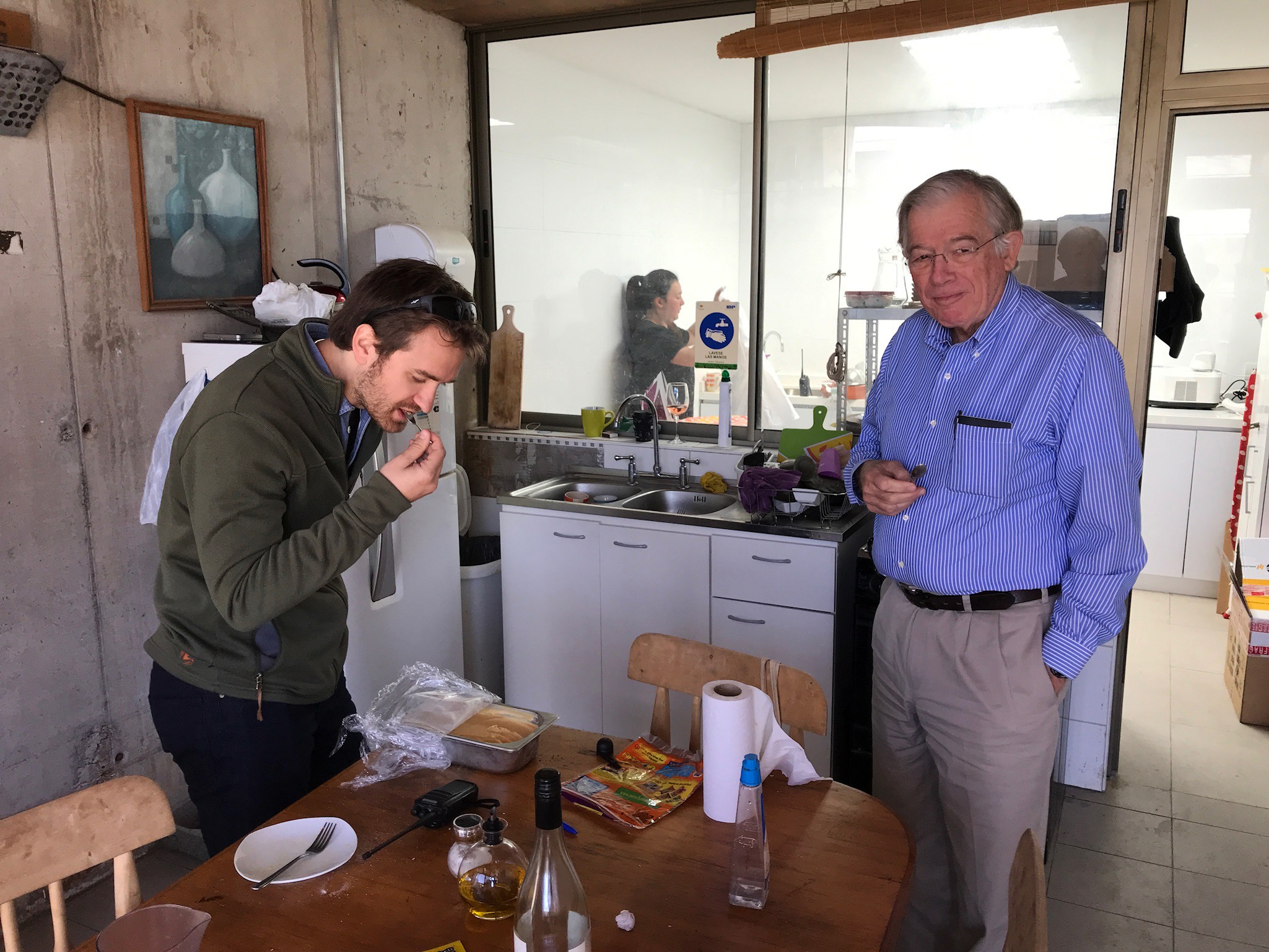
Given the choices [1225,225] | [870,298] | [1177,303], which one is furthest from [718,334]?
[1225,225]

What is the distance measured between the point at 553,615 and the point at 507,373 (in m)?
1.19

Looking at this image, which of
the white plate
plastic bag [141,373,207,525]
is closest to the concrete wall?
plastic bag [141,373,207,525]

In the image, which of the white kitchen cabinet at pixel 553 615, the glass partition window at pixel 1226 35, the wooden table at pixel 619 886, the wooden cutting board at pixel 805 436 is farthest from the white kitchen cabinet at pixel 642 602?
the glass partition window at pixel 1226 35

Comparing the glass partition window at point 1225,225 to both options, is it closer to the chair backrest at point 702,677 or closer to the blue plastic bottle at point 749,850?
the chair backrest at point 702,677

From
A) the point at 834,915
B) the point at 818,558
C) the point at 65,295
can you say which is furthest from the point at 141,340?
the point at 834,915

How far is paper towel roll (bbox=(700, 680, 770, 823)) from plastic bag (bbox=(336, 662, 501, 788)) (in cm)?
49

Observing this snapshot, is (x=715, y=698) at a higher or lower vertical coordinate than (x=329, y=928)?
higher

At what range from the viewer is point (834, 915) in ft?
4.32

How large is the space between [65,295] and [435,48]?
6.53 ft

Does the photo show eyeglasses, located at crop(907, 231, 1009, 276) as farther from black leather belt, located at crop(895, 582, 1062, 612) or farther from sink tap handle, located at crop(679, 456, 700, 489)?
sink tap handle, located at crop(679, 456, 700, 489)

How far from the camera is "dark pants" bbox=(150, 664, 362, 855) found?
5.76ft

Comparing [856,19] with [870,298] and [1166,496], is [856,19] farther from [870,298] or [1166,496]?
[1166,496]

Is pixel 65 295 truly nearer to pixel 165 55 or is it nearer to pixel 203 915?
pixel 165 55

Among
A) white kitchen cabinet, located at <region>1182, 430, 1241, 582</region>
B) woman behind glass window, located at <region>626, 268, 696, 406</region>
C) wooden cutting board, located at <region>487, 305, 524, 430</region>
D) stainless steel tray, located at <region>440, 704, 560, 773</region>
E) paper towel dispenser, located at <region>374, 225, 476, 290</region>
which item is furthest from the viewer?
white kitchen cabinet, located at <region>1182, 430, 1241, 582</region>
